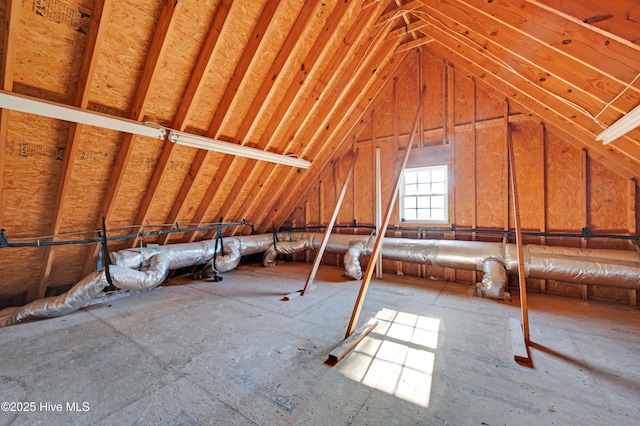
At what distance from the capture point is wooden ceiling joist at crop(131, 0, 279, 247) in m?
2.40

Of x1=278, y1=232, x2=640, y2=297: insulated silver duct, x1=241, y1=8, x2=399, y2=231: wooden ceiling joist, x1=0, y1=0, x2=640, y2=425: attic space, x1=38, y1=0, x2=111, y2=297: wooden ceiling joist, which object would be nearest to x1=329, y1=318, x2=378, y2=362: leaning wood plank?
x1=0, y1=0, x2=640, y2=425: attic space

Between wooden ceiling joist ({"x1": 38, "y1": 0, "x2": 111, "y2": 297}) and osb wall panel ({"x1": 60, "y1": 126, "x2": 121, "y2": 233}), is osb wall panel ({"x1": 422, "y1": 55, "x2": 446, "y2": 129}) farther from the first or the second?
osb wall panel ({"x1": 60, "y1": 126, "x2": 121, "y2": 233})

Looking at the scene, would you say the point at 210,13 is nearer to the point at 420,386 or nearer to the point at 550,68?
the point at 550,68

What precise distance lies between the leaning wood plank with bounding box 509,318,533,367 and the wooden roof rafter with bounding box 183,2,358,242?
3.38m

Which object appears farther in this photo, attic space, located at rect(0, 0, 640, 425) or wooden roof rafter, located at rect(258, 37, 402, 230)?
wooden roof rafter, located at rect(258, 37, 402, 230)

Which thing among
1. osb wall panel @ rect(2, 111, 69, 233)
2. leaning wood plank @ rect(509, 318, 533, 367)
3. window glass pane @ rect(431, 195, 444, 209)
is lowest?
leaning wood plank @ rect(509, 318, 533, 367)

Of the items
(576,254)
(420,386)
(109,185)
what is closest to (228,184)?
(109,185)

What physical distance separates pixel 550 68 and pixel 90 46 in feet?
11.5

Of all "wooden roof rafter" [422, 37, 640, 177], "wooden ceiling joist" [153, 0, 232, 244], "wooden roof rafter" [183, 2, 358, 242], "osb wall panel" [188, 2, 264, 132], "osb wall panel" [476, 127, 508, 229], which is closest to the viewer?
"wooden ceiling joist" [153, 0, 232, 244]

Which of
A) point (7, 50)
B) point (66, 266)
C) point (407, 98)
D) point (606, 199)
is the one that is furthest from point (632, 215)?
point (66, 266)

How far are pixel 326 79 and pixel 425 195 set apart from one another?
263 cm

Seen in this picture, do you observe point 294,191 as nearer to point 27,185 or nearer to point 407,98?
point 407,98

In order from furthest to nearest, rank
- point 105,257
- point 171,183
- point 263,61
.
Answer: point 171,183
point 105,257
point 263,61

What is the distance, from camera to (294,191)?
511 cm
